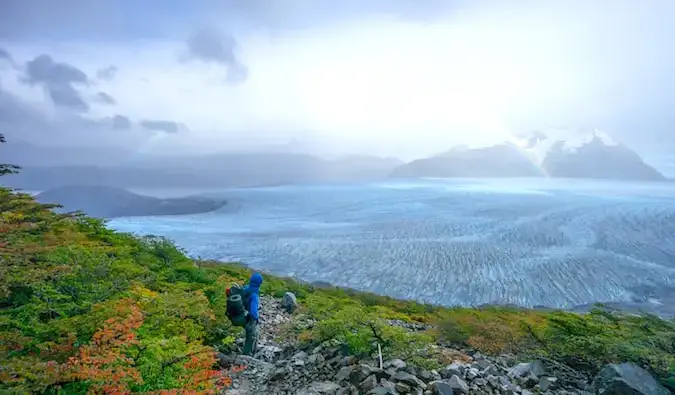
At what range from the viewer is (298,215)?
52031mm

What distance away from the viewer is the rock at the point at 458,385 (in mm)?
5059

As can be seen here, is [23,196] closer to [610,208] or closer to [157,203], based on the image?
[610,208]

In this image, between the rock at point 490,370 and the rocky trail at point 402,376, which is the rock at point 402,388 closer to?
the rocky trail at point 402,376

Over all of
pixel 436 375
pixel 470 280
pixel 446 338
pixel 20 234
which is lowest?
pixel 470 280

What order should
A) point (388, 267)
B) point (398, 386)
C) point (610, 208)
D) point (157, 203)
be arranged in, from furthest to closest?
point (157, 203) → point (610, 208) → point (388, 267) → point (398, 386)

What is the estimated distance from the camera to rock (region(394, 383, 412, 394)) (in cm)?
496

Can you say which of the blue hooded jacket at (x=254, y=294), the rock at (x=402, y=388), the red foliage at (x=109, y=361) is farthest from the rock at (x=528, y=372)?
the red foliage at (x=109, y=361)

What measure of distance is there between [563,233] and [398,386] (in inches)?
1381

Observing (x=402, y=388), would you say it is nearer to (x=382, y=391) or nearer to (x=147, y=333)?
(x=382, y=391)

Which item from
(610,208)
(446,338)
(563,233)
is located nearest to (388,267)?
(563,233)

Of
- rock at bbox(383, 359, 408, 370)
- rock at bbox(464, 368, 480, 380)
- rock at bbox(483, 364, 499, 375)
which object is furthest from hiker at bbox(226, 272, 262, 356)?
rock at bbox(483, 364, 499, 375)

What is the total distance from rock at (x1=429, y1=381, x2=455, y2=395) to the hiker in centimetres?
304

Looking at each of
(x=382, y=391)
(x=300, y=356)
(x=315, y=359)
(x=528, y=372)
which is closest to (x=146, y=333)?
(x=300, y=356)

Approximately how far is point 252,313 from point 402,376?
2.67 m
